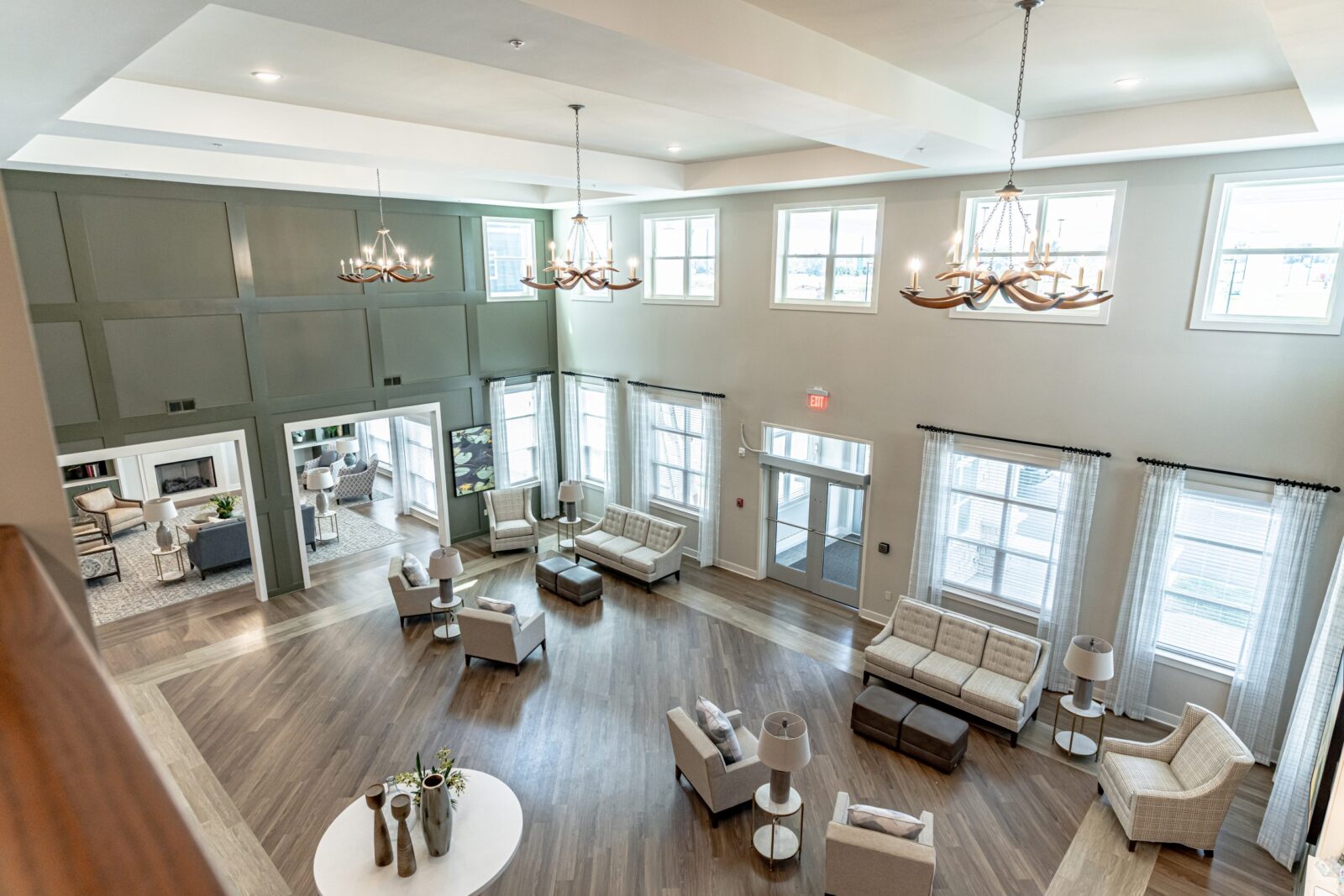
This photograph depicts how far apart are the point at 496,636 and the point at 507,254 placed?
6.74 m

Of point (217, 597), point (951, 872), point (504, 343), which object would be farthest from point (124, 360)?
point (951, 872)

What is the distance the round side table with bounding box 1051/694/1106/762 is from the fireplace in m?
14.7

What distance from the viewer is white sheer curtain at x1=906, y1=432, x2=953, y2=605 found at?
830cm

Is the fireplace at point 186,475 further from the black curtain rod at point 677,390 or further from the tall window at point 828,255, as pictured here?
the tall window at point 828,255

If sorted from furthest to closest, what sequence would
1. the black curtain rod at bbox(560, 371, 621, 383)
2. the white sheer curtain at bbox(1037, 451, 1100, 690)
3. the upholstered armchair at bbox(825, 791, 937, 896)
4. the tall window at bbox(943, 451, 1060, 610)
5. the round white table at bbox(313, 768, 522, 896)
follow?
the black curtain rod at bbox(560, 371, 621, 383) < the tall window at bbox(943, 451, 1060, 610) < the white sheer curtain at bbox(1037, 451, 1100, 690) < the upholstered armchair at bbox(825, 791, 937, 896) < the round white table at bbox(313, 768, 522, 896)

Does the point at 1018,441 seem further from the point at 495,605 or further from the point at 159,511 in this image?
the point at 159,511

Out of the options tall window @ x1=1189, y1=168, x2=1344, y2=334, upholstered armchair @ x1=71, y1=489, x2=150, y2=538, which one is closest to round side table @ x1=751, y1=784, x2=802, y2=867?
tall window @ x1=1189, y1=168, x2=1344, y2=334

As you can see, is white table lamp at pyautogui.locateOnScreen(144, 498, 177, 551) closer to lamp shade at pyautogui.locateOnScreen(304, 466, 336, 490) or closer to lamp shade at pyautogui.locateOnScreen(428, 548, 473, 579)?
lamp shade at pyautogui.locateOnScreen(304, 466, 336, 490)

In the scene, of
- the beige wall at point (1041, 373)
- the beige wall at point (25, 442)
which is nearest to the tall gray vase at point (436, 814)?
the beige wall at point (25, 442)

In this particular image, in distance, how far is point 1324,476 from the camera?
20.1ft

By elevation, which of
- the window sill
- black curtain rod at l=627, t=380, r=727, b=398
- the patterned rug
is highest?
black curtain rod at l=627, t=380, r=727, b=398

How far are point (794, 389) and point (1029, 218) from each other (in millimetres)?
3390

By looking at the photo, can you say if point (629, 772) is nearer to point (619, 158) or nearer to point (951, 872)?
point (951, 872)

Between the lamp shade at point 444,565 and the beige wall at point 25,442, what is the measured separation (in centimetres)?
775
